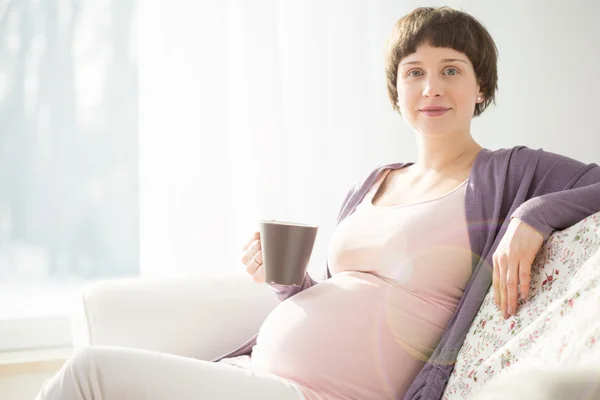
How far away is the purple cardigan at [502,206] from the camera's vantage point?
1.07m

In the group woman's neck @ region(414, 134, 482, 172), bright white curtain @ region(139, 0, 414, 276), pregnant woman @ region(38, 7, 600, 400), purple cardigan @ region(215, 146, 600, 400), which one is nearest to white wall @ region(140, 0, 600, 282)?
bright white curtain @ region(139, 0, 414, 276)

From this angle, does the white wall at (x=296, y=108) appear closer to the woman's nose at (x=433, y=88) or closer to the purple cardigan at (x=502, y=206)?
the woman's nose at (x=433, y=88)

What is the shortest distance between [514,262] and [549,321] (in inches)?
5.0

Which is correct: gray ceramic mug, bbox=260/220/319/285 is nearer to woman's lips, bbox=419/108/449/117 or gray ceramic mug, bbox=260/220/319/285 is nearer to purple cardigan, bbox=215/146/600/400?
purple cardigan, bbox=215/146/600/400

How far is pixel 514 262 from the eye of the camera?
3.38ft

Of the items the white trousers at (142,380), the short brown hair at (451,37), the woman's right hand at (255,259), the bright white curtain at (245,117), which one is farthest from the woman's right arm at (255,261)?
the bright white curtain at (245,117)

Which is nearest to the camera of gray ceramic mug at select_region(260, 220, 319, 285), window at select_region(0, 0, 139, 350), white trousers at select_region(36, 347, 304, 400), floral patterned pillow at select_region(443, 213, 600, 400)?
floral patterned pillow at select_region(443, 213, 600, 400)

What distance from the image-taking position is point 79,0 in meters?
2.36

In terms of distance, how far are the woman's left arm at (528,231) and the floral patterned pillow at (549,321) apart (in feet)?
0.07

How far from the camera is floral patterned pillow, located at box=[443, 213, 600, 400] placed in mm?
837

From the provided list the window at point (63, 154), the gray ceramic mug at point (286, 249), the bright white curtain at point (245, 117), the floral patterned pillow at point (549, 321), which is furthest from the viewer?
the window at point (63, 154)

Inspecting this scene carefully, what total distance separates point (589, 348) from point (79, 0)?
2155 mm

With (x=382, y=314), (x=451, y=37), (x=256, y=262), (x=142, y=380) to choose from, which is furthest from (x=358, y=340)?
(x=451, y=37)

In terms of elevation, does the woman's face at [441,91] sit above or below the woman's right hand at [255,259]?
above
